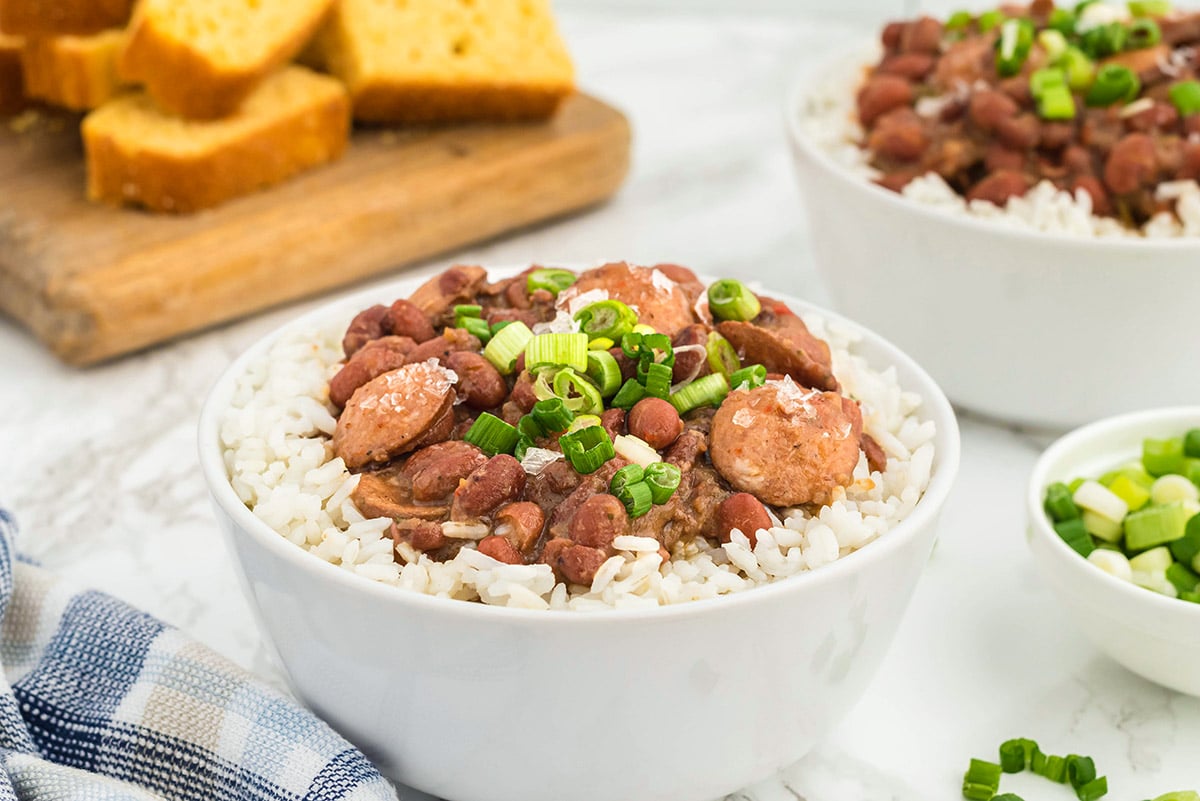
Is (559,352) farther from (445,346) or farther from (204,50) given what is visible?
(204,50)

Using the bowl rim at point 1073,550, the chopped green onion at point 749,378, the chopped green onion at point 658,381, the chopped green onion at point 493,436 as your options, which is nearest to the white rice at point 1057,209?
the bowl rim at point 1073,550

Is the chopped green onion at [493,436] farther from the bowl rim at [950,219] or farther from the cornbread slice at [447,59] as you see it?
the cornbread slice at [447,59]

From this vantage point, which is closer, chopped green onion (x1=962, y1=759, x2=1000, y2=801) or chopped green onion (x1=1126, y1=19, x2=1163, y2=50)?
chopped green onion (x1=962, y1=759, x2=1000, y2=801)

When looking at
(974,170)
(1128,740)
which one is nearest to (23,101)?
(974,170)

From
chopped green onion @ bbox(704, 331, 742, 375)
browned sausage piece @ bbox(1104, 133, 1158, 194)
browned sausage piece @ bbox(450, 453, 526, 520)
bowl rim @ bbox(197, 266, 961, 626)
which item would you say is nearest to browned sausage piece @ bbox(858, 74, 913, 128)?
browned sausage piece @ bbox(1104, 133, 1158, 194)

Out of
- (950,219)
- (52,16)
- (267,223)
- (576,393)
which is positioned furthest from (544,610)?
(52,16)

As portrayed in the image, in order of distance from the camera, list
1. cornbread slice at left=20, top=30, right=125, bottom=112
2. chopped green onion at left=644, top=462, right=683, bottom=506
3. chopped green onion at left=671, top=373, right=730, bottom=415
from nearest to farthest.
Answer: chopped green onion at left=644, top=462, right=683, bottom=506 → chopped green onion at left=671, top=373, right=730, bottom=415 → cornbread slice at left=20, top=30, right=125, bottom=112

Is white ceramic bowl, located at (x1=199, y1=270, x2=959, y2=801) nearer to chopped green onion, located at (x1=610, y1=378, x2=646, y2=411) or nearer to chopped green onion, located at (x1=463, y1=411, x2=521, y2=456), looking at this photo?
chopped green onion, located at (x1=463, y1=411, x2=521, y2=456)
